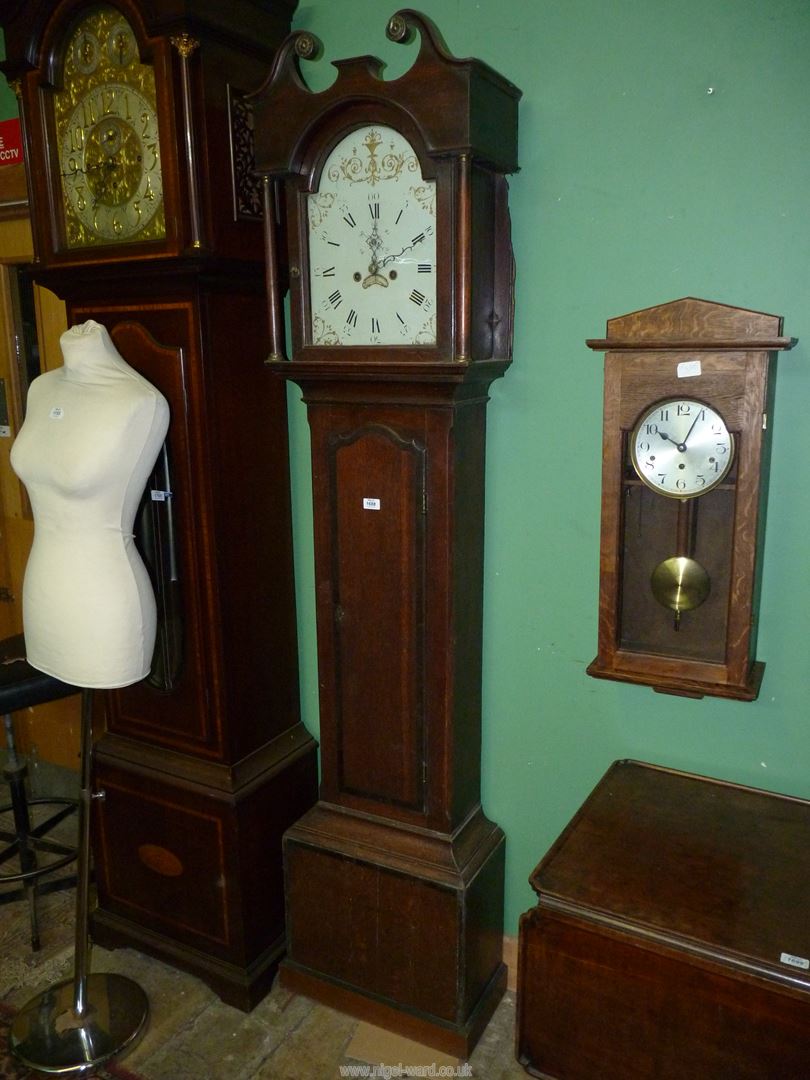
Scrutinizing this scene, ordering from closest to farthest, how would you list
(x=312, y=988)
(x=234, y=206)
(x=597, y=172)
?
(x=597, y=172), (x=234, y=206), (x=312, y=988)

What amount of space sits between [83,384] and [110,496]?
0.86ft

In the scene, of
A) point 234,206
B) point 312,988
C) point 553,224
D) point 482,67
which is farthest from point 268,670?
point 482,67

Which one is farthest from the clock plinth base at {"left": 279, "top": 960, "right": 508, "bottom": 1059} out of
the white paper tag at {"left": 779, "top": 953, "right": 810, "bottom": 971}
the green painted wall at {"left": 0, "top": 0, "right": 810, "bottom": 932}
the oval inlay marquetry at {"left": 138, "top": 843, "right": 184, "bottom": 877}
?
the white paper tag at {"left": 779, "top": 953, "right": 810, "bottom": 971}

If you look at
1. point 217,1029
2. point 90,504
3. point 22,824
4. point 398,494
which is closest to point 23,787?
point 22,824

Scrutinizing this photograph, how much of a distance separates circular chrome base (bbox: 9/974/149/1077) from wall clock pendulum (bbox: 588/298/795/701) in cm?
140

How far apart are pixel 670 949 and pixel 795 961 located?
0.18 m

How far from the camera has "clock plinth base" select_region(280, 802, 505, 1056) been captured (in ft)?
6.33

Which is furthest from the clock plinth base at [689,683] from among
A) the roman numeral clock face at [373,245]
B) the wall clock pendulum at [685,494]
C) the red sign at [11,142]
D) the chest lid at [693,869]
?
the red sign at [11,142]

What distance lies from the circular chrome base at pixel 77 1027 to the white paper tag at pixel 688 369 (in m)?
1.90

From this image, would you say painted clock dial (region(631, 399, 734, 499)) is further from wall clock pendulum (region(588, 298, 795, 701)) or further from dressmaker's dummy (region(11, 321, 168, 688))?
dressmaker's dummy (region(11, 321, 168, 688))

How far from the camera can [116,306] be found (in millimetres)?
1984

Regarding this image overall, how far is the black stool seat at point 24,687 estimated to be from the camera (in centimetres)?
217

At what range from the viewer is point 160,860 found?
221cm

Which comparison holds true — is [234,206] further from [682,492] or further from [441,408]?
[682,492]
